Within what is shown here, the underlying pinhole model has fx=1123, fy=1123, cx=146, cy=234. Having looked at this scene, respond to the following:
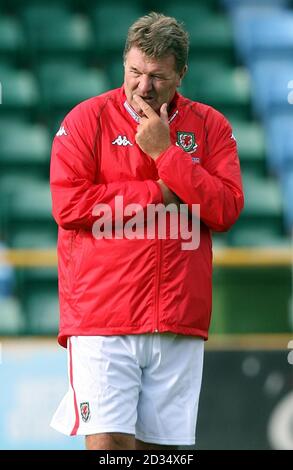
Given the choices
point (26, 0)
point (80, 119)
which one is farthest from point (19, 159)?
point (80, 119)

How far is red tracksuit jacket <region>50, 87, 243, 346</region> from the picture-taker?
3.11 metres

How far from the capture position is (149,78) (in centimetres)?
314

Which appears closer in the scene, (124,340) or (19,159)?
(124,340)

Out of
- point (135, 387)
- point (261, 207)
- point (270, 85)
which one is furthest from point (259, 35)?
point (135, 387)

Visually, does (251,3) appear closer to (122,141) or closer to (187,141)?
(187,141)

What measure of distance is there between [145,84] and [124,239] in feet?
1.43

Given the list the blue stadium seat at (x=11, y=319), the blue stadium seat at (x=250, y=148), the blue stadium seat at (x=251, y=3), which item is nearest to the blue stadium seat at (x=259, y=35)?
the blue stadium seat at (x=251, y=3)

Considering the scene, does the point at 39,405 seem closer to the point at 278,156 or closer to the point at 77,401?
the point at 77,401

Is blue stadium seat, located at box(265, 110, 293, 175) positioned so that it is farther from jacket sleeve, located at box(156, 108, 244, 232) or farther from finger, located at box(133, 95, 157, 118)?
finger, located at box(133, 95, 157, 118)

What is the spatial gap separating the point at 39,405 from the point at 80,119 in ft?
6.98

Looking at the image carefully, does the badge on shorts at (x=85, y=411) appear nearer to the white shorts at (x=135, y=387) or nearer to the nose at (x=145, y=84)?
the white shorts at (x=135, y=387)

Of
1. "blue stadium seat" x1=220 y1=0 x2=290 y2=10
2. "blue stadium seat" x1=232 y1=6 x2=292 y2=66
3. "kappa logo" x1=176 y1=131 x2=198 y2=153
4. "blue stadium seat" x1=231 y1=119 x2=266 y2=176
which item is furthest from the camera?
"blue stadium seat" x1=220 y1=0 x2=290 y2=10

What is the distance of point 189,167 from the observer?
3121mm

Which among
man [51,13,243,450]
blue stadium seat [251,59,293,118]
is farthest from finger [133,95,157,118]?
blue stadium seat [251,59,293,118]
